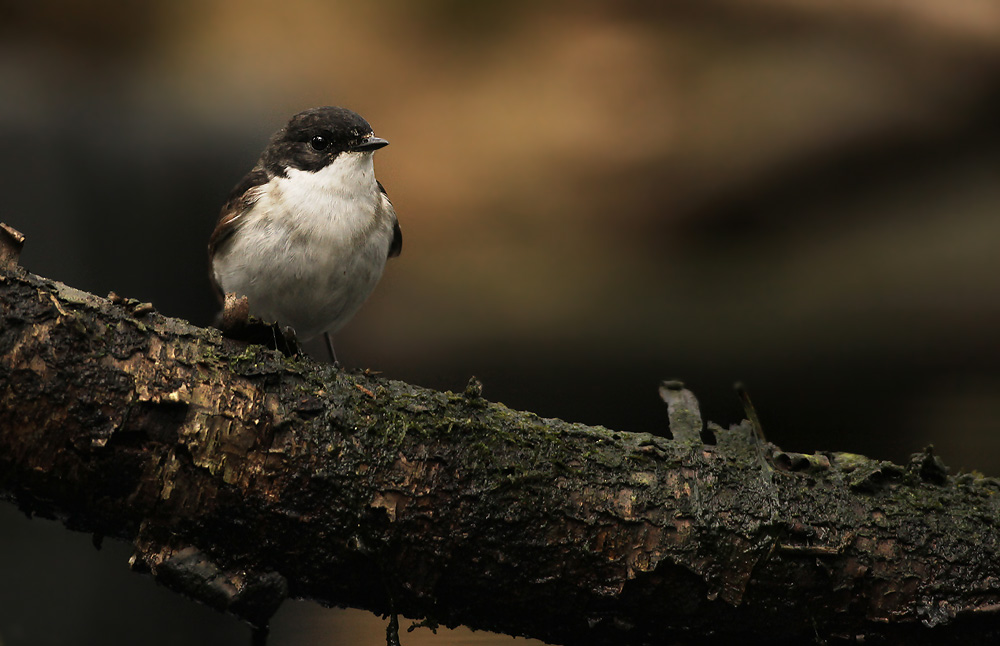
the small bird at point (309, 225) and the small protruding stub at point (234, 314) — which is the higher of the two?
the small bird at point (309, 225)

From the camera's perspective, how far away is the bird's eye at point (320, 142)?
2.70 metres

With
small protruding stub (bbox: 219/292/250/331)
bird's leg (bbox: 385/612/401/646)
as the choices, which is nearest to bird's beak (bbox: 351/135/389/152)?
small protruding stub (bbox: 219/292/250/331)

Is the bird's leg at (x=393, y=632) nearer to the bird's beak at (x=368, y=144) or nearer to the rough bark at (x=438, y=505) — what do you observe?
the rough bark at (x=438, y=505)

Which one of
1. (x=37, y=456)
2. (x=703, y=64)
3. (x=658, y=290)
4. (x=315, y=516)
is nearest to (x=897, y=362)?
(x=658, y=290)

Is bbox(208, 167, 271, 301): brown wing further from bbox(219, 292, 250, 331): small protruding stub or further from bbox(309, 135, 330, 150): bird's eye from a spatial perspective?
bbox(219, 292, 250, 331): small protruding stub

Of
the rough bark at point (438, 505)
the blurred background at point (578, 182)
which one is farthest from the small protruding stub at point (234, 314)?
the blurred background at point (578, 182)

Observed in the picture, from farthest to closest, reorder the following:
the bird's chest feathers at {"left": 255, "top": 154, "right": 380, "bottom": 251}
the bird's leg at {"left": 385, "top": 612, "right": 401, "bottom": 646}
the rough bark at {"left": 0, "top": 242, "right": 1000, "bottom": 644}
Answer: the bird's chest feathers at {"left": 255, "top": 154, "right": 380, "bottom": 251} → the bird's leg at {"left": 385, "top": 612, "right": 401, "bottom": 646} → the rough bark at {"left": 0, "top": 242, "right": 1000, "bottom": 644}

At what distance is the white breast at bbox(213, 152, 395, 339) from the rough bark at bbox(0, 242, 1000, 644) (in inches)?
36.8

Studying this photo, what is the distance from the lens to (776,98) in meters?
4.84

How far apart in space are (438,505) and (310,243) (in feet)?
3.90

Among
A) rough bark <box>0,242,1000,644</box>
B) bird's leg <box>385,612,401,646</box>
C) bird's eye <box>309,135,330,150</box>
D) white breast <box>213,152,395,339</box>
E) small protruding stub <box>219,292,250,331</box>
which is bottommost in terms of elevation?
bird's leg <box>385,612,401,646</box>

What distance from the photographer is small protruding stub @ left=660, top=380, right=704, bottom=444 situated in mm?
1864

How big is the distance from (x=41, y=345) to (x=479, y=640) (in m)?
1.19

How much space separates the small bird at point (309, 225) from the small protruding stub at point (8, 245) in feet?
3.32
